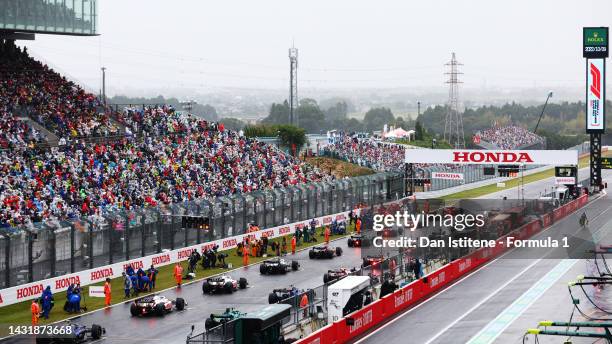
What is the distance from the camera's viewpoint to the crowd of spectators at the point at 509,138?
145 m

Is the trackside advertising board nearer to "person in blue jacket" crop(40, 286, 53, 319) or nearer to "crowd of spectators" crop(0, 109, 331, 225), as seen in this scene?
"crowd of spectators" crop(0, 109, 331, 225)

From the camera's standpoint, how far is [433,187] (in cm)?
8638

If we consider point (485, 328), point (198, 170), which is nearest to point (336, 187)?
point (198, 170)

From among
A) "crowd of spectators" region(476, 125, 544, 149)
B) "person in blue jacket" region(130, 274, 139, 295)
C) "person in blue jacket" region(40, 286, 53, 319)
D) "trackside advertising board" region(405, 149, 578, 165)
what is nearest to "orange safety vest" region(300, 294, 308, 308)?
"person in blue jacket" region(40, 286, 53, 319)

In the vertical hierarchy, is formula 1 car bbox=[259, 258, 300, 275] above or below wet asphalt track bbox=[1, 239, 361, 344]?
above

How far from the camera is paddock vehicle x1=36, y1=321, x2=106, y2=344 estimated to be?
28544 millimetres

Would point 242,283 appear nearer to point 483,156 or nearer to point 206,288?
point 206,288

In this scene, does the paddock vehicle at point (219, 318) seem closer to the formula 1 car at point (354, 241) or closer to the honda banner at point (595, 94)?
the formula 1 car at point (354, 241)

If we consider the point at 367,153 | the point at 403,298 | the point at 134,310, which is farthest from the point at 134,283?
the point at 367,153

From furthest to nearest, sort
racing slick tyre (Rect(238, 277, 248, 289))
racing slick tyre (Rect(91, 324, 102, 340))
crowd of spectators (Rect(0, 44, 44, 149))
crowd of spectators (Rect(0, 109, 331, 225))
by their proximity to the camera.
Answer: crowd of spectators (Rect(0, 44, 44, 149)), crowd of spectators (Rect(0, 109, 331, 225)), racing slick tyre (Rect(238, 277, 248, 289)), racing slick tyre (Rect(91, 324, 102, 340))

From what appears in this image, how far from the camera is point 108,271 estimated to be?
41.7 meters

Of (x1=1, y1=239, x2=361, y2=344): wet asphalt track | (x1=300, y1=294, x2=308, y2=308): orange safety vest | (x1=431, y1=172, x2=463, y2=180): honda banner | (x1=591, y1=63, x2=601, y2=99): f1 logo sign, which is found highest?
(x1=591, y1=63, x2=601, y2=99): f1 logo sign

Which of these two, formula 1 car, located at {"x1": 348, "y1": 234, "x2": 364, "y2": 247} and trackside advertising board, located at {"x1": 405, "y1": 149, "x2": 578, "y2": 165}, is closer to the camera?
formula 1 car, located at {"x1": 348, "y1": 234, "x2": 364, "y2": 247}

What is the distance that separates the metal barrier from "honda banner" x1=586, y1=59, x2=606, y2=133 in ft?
110
